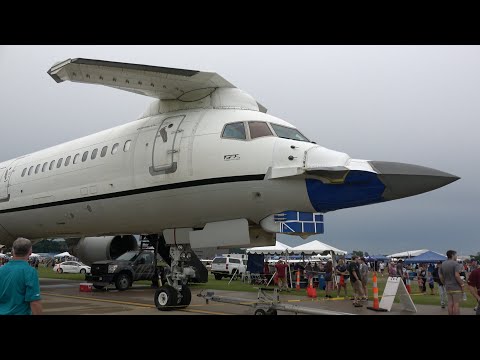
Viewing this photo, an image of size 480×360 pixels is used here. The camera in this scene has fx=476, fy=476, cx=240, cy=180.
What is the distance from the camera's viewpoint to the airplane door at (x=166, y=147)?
11.5 meters

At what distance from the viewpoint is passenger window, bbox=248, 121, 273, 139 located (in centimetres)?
1082

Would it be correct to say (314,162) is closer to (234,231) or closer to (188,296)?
(234,231)

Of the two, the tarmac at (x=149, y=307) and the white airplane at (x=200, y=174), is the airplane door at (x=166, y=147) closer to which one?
the white airplane at (x=200, y=174)

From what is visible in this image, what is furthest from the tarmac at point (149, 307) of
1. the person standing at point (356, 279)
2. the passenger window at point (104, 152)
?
the passenger window at point (104, 152)

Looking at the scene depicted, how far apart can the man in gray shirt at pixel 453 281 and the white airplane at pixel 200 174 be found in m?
3.19

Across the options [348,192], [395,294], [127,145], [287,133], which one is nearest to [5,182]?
[127,145]

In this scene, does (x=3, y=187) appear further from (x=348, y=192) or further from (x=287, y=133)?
(x=348, y=192)

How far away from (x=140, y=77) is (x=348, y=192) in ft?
19.0

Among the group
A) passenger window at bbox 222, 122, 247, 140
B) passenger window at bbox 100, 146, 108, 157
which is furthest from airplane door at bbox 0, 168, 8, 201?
passenger window at bbox 222, 122, 247, 140

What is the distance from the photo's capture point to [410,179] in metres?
9.29

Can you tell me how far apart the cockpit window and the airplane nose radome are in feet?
7.61

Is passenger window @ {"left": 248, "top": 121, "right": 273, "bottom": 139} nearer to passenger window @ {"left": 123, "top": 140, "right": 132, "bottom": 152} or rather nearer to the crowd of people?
passenger window @ {"left": 123, "top": 140, "right": 132, "bottom": 152}
